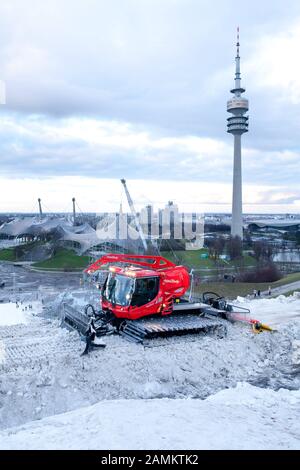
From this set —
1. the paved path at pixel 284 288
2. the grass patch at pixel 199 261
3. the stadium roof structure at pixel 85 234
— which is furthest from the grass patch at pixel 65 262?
the paved path at pixel 284 288

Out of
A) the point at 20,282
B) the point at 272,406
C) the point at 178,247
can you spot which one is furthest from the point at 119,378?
the point at 178,247

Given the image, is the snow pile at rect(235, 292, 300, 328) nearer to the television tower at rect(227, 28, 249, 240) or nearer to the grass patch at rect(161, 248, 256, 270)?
the grass patch at rect(161, 248, 256, 270)

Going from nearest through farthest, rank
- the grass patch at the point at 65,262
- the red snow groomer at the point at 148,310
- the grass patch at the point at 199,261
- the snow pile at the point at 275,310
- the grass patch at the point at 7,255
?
the red snow groomer at the point at 148,310 → the snow pile at the point at 275,310 → the grass patch at the point at 199,261 → the grass patch at the point at 65,262 → the grass patch at the point at 7,255

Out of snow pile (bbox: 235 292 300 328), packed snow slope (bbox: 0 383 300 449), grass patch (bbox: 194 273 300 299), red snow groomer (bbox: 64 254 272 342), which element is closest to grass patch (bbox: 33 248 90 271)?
grass patch (bbox: 194 273 300 299)

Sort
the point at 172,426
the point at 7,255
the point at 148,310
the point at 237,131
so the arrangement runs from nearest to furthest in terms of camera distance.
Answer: the point at 172,426 → the point at 148,310 → the point at 7,255 → the point at 237,131

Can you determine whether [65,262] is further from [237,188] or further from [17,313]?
[237,188]

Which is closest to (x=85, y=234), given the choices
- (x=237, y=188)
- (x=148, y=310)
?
(x=237, y=188)

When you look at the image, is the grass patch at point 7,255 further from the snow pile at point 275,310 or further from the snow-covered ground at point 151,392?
the snow-covered ground at point 151,392
